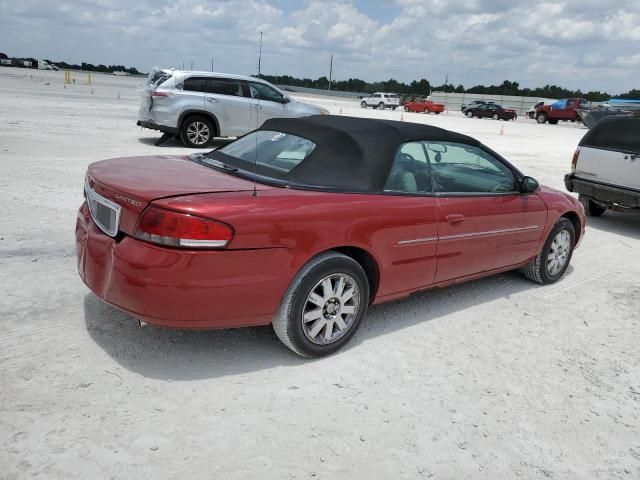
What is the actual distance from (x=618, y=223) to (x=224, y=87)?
871cm

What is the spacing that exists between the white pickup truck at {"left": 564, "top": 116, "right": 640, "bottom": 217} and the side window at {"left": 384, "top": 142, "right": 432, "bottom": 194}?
463 cm

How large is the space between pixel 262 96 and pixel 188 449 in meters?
11.7

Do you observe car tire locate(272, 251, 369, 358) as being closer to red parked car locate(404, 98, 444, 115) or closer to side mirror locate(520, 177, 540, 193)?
side mirror locate(520, 177, 540, 193)

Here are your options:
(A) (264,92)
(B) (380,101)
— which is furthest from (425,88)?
(A) (264,92)

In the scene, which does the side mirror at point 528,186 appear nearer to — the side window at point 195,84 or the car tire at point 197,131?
the car tire at point 197,131

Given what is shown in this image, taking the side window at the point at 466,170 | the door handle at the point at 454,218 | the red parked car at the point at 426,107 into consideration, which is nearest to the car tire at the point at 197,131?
the side window at the point at 466,170

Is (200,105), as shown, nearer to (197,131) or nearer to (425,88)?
(197,131)

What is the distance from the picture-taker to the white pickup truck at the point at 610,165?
734 cm

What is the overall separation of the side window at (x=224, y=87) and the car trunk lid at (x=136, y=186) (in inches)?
365

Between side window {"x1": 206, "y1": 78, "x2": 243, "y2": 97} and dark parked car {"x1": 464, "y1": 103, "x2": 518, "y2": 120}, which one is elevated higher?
dark parked car {"x1": 464, "y1": 103, "x2": 518, "y2": 120}

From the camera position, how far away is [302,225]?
3154 millimetres

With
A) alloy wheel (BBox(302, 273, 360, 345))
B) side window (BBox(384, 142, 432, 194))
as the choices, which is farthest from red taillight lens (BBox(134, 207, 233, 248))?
side window (BBox(384, 142, 432, 194))

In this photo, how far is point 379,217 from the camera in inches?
139

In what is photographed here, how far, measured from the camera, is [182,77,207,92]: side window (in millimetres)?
12284
